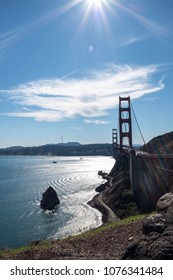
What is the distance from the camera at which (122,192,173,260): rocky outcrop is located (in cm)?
834

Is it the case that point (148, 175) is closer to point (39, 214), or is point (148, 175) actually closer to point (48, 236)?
point (48, 236)

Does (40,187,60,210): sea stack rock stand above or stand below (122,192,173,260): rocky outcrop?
below

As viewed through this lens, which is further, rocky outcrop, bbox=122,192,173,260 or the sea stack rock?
the sea stack rock

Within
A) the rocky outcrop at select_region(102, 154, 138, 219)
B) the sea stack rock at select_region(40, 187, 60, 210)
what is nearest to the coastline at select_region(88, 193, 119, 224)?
the rocky outcrop at select_region(102, 154, 138, 219)

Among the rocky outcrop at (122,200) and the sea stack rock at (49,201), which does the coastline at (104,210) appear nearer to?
the rocky outcrop at (122,200)

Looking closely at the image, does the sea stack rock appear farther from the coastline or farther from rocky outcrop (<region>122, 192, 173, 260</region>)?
rocky outcrop (<region>122, 192, 173, 260</region>)

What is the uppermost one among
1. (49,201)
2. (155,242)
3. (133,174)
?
(133,174)

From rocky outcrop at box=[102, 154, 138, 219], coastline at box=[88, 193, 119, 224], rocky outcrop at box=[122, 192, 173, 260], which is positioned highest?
rocky outcrop at box=[122, 192, 173, 260]

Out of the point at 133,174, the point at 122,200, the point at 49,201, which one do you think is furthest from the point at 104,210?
the point at 49,201

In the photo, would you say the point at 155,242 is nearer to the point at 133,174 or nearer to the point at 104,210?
the point at 133,174

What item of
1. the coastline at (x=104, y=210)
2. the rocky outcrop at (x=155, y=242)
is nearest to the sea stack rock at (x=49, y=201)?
the coastline at (x=104, y=210)

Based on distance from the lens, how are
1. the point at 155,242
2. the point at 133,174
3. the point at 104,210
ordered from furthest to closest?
the point at 104,210 → the point at 133,174 → the point at 155,242

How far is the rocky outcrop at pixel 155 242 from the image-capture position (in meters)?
8.34

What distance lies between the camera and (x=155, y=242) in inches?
346
